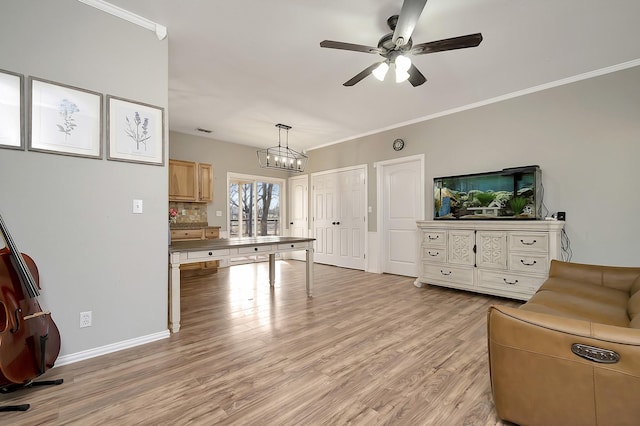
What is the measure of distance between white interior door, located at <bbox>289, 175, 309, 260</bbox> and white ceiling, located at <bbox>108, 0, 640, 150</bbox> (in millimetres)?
2513

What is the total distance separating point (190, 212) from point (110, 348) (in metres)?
3.75

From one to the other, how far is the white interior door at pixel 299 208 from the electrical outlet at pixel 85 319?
193 inches

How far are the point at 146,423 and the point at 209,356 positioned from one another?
0.70 m

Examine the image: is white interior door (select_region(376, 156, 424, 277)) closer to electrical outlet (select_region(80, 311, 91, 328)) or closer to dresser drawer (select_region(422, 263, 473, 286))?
dresser drawer (select_region(422, 263, 473, 286))

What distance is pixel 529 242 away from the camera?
3246mm

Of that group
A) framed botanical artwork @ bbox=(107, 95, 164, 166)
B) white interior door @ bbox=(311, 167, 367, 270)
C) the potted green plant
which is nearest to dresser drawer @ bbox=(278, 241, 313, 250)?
framed botanical artwork @ bbox=(107, 95, 164, 166)

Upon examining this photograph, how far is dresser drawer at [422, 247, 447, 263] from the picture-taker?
3.97 meters

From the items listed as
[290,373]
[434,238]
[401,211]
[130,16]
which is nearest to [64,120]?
[130,16]

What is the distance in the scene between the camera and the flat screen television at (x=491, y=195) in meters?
3.46

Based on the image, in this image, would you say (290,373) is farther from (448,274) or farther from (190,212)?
(190,212)

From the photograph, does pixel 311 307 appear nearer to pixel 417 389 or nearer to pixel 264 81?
pixel 417 389

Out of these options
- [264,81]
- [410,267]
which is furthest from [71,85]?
[410,267]

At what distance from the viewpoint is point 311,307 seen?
3.25m

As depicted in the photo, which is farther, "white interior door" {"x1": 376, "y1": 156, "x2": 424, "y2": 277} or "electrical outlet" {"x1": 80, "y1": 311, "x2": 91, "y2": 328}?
"white interior door" {"x1": 376, "y1": 156, "x2": 424, "y2": 277}
